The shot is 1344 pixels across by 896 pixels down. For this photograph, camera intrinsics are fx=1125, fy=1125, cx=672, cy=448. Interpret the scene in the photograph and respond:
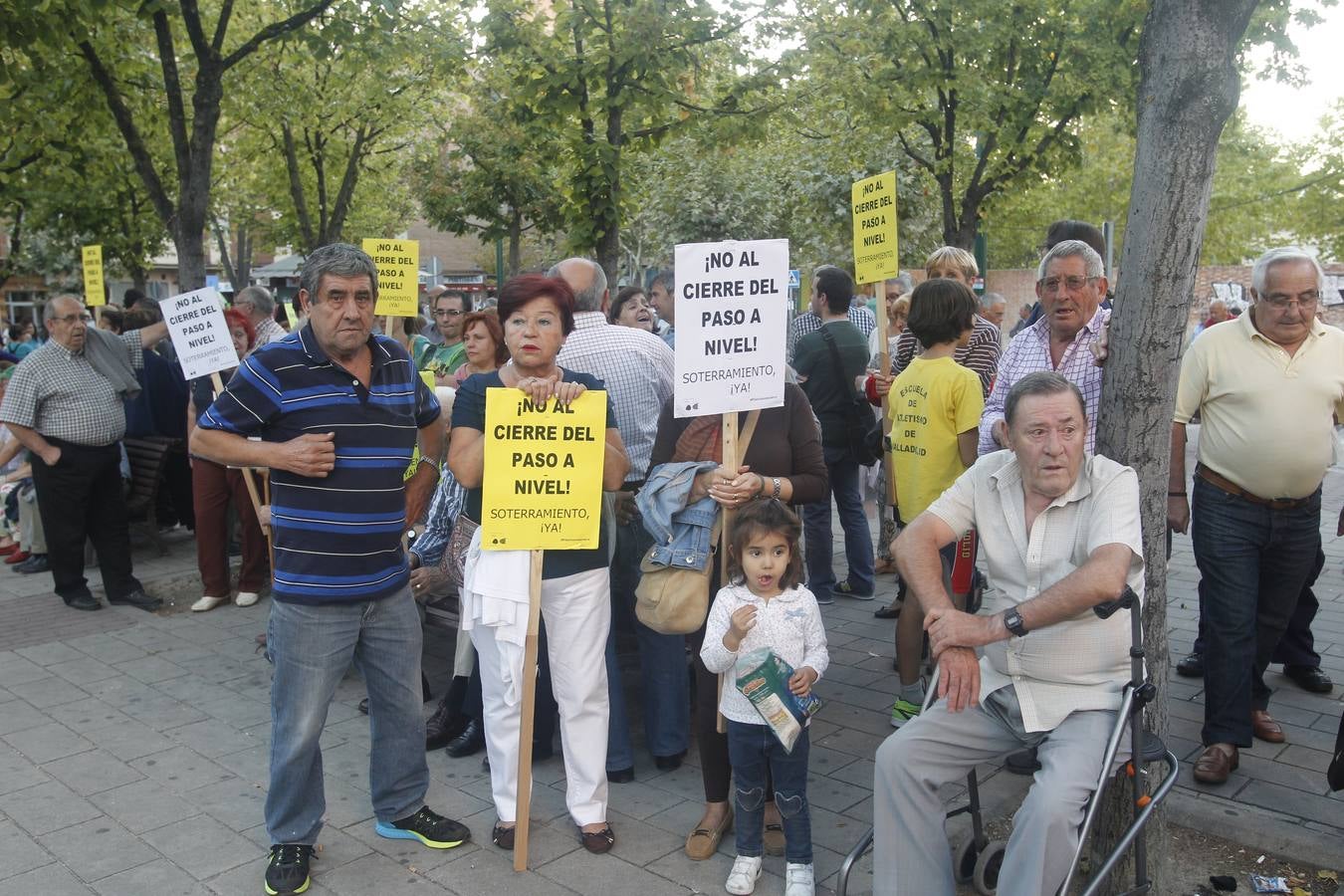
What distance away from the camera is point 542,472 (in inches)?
154

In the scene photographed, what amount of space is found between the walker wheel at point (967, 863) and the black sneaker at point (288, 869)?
2.23m

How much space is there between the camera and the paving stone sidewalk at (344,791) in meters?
3.97

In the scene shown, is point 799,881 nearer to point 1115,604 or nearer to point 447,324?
point 1115,604

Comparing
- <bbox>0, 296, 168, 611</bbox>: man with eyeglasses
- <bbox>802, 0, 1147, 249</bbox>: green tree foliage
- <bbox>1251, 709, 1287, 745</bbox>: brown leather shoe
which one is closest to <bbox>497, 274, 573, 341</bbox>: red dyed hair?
<bbox>1251, 709, 1287, 745</bbox>: brown leather shoe

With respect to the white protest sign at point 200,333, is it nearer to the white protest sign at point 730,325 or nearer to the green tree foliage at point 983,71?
the white protest sign at point 730,325

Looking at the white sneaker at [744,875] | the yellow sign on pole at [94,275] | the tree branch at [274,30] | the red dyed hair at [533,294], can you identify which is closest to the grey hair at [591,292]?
the red dyed hair at [533,294]

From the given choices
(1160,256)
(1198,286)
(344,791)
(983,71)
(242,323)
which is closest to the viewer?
(1160,256)

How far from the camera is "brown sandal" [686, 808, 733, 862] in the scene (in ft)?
13.3

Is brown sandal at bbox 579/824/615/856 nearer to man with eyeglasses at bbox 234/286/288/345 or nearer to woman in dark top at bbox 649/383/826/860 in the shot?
woman in dark top at bbox 649/383/826/860

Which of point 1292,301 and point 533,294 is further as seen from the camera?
point 1292,301

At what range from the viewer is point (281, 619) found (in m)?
3.84

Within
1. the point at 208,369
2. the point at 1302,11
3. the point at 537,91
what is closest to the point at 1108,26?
the point at 1302,11

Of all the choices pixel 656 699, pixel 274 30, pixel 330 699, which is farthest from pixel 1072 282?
pixel 274 30

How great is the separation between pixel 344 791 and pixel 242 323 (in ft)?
15.0
